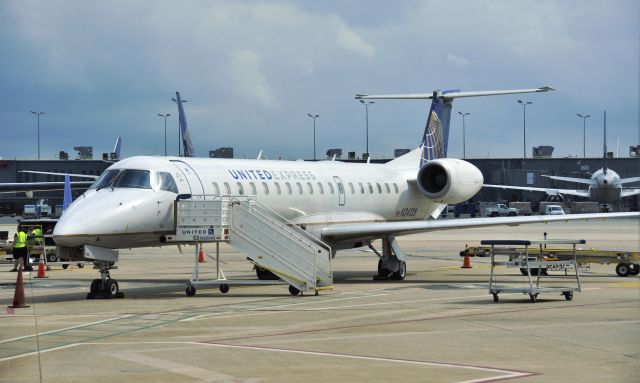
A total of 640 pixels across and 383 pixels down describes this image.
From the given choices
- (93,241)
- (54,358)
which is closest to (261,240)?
(93,241)

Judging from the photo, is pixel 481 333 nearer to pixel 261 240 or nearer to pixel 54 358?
pixel 54 358

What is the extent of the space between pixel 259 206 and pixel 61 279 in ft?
25.8

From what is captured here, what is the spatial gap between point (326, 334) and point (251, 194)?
10.9 m

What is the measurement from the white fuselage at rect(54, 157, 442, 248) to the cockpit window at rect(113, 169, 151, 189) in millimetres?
94

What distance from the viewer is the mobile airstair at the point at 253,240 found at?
22281 mm

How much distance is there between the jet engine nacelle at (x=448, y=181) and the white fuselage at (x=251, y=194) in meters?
1.39

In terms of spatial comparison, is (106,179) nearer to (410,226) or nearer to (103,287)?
(103,287)

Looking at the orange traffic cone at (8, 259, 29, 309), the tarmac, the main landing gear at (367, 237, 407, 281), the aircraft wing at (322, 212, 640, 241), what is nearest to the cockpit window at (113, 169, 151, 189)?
the tarmac

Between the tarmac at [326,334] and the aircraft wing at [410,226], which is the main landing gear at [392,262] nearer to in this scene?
the aircraft wing at [410,226]

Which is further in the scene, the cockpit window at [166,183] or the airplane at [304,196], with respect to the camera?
the cockpit window at [166,183]

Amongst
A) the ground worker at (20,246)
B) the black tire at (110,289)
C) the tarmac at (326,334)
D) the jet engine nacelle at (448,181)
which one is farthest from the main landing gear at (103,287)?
the ground worker at (20,246)

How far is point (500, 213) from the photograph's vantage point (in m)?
106

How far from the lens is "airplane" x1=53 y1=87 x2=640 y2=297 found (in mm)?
21406

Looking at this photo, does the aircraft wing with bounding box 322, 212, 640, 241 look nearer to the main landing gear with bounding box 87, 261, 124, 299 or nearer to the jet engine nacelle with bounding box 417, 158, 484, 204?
the jet engine nacelle with bounding box 417, 158, 484, 204
